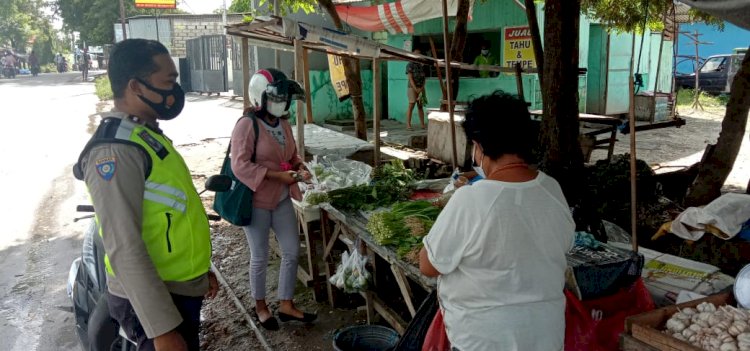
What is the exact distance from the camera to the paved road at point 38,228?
4.62m

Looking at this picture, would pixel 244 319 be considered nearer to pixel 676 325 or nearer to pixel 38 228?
pixel 676 325

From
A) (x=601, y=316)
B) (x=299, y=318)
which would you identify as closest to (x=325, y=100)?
→ (x=299, y=318)

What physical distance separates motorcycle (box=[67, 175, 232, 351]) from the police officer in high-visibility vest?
0.29 metres

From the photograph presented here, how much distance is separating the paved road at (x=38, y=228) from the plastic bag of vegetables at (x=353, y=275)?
1.85 m

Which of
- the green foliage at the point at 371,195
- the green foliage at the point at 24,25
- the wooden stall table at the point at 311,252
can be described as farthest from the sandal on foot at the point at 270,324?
the green foliage at the point at 24,25

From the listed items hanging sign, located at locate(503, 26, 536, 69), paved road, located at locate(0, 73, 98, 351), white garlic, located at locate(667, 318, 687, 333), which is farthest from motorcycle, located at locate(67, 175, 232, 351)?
hanging sign, located at locate(503, 26, 536, 69)

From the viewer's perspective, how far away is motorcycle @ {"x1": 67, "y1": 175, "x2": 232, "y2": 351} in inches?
98.7

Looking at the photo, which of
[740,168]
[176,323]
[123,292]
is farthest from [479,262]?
[740,168]

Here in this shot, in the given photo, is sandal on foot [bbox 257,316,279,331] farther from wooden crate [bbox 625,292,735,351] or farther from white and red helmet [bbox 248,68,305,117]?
wooden crate [bbox 625,292,735,351]

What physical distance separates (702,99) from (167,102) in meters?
21.9

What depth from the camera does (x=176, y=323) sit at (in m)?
2.05

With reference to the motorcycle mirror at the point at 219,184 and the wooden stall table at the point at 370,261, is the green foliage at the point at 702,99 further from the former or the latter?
the motorcycle mirror at the point at 219,184

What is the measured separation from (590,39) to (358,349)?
13.5 meters

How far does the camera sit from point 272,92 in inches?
156
